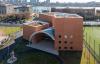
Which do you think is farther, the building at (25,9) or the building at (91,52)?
the building at (25,9)

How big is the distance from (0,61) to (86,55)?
435 inches

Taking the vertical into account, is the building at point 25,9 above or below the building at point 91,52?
above

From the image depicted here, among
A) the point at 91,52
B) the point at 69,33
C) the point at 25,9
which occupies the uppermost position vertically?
the point at 25,9

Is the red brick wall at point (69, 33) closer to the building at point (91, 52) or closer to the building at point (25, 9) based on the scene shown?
the building at point (91, 52)

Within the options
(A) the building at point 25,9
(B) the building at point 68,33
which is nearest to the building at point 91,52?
(B) the building at point 68,33

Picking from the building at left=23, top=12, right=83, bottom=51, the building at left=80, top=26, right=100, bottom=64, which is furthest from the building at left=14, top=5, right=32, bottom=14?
the building at left=23, top=12, right=83, bottom=51

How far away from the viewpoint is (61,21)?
3381 cm

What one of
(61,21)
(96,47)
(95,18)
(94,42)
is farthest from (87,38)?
(95,18)

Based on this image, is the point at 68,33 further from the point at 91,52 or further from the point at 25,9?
the point at 25,9

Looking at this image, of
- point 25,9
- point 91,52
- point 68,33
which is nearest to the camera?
point 91,52

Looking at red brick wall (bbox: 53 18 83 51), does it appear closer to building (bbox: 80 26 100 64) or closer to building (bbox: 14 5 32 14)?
building (bbox: 80 26 100 64)

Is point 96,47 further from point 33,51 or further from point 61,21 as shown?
point 33,51

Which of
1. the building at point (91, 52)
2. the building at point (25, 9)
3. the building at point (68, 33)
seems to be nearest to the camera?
the building at point (91, 52)

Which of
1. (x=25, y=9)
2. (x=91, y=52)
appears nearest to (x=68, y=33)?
(x=91, y=52)
